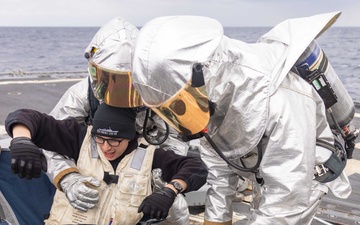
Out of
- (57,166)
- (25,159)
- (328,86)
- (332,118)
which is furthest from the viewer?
(57,166)

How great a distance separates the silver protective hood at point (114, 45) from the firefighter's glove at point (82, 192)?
2.42 ft

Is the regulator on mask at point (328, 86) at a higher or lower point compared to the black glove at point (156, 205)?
higher

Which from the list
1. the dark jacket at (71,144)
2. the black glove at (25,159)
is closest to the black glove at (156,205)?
the dark jacket at (71,144)

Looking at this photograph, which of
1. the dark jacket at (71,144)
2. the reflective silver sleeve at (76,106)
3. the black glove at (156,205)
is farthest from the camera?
the reflective silver sleeve at (76,106)

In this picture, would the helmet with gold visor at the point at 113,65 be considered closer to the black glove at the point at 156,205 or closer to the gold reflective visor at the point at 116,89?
the gold reflective visor at the point at 116,89

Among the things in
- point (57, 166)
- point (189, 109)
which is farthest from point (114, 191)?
point (189, 109)

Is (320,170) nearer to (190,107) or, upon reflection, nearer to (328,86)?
(328,86)

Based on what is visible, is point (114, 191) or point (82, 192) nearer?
point (82, 192)

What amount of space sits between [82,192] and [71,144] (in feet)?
1.51

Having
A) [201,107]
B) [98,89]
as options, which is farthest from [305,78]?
[98,89]

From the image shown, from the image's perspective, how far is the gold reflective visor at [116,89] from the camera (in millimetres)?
3264

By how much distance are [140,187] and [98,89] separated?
68 centimetres

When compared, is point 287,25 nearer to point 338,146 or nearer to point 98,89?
point 338,146

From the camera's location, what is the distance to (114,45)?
3.80 m
